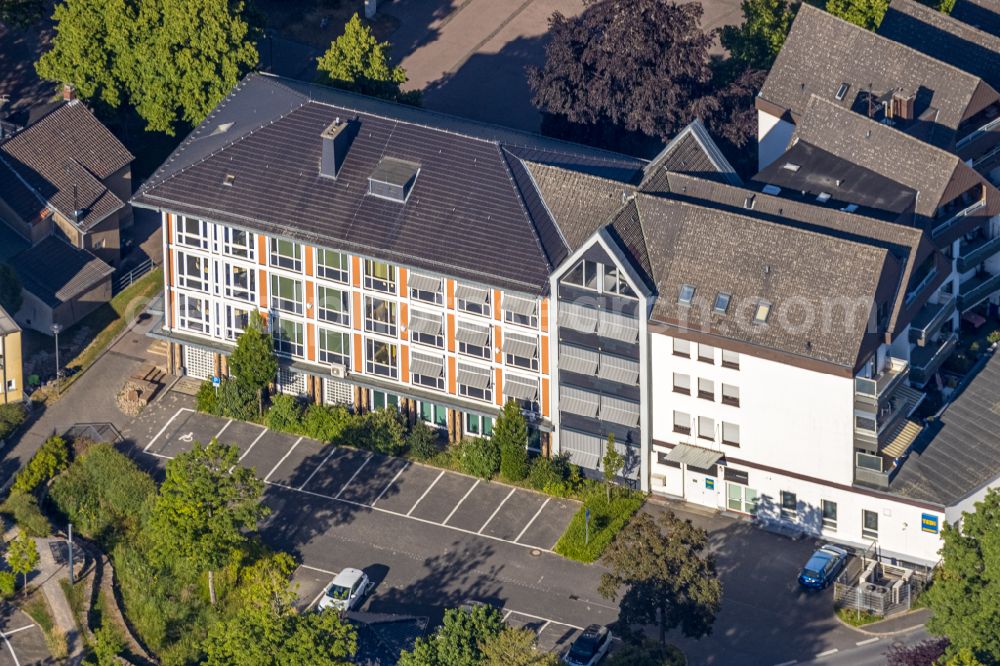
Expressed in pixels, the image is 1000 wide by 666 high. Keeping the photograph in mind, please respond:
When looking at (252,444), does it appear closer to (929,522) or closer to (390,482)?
(390,482)

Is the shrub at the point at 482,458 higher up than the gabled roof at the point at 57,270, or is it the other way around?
the gabled roof at the point at 57,270

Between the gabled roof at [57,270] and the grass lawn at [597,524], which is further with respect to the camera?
the gabled roof at [57,270]

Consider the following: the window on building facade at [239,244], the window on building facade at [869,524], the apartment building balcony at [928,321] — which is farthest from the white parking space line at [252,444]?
the apartment building balcony at [928,321]

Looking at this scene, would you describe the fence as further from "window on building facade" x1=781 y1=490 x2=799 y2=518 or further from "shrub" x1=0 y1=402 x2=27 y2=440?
"window on building facade" x1=781 y1=490 x2=799 y2=518

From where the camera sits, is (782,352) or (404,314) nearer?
(782,352)

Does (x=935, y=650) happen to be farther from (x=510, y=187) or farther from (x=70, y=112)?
(x=70, y=112)

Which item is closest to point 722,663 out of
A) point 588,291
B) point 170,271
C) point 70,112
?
point 588,291

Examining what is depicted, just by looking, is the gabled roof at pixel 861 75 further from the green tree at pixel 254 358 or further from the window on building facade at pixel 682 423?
the green tree at pixel 254 358
